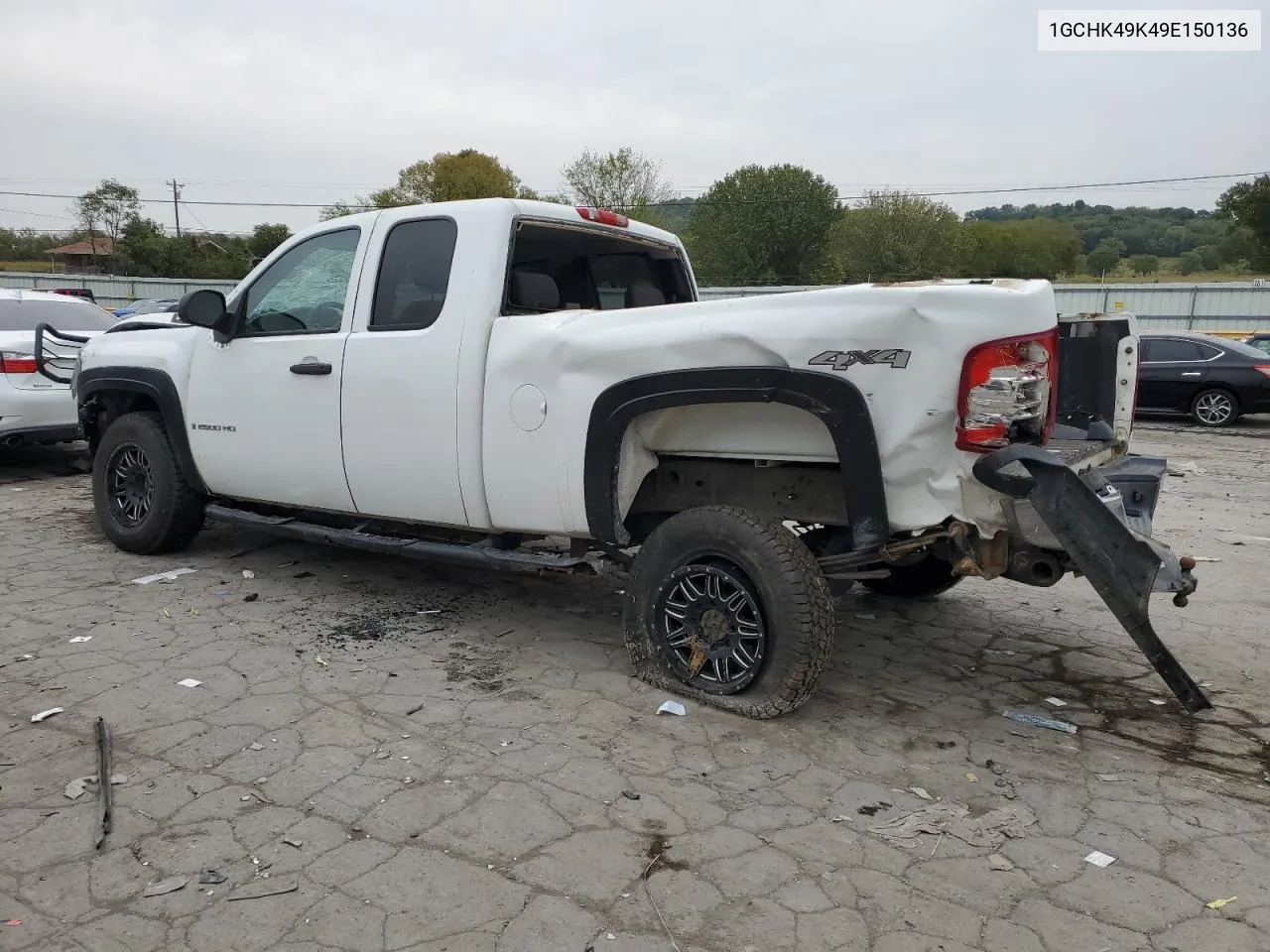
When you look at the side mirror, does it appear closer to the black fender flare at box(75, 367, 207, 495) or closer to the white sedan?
the black fender flare at box(75, 367, 207, 495)

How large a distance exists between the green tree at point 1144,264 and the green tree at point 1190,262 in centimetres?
263

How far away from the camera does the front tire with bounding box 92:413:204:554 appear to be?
19.1 feet

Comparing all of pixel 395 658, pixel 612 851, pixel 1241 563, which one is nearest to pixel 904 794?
pixel 612 851

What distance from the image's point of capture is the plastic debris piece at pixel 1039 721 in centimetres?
380

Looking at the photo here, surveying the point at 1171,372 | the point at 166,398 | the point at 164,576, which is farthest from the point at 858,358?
the point at 1171,372

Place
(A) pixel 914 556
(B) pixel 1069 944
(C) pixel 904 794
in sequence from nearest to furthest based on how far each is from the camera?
(B) pixel 1069 944, (C) pixel 904 794, (A) pixel 914 556

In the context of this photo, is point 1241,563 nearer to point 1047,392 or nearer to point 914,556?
point 914,556

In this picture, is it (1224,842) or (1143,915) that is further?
(1224,842)

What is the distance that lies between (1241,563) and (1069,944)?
4.96 m

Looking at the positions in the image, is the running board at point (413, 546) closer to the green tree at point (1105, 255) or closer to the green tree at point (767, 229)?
the green tree at point (1105, 255)

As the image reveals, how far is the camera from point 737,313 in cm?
358

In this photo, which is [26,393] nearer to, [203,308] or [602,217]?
[203,308]

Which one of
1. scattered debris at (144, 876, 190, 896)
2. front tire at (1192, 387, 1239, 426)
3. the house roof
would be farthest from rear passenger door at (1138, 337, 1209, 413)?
the house roof

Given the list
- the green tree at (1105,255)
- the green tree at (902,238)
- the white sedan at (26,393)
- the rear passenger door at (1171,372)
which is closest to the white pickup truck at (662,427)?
the white sedan at (26,393)
